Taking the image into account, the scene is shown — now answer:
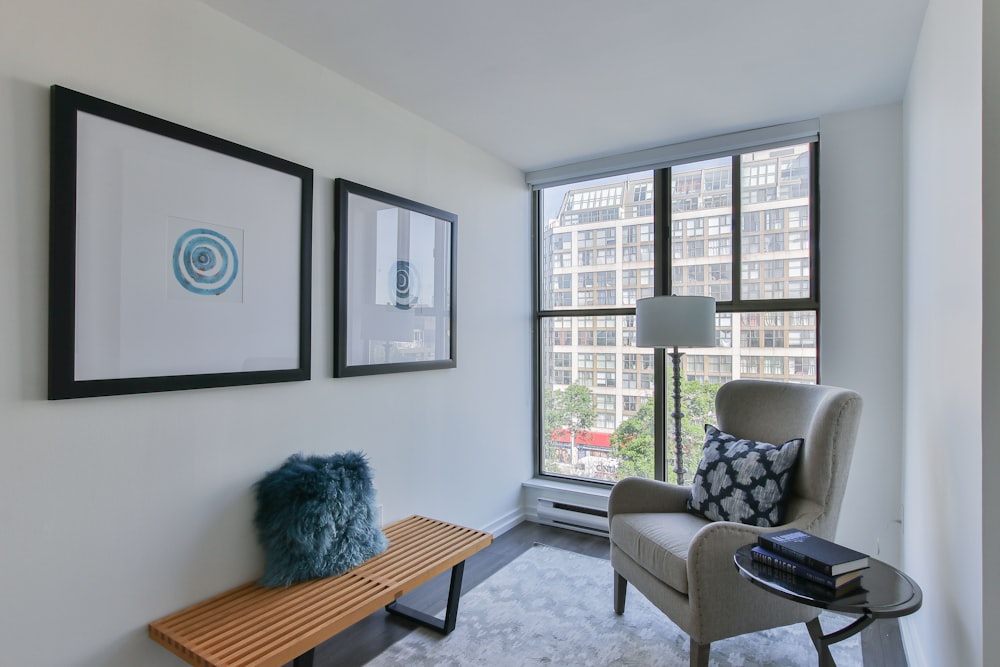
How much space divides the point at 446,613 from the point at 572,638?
0.54 m

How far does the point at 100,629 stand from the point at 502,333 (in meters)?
2.49

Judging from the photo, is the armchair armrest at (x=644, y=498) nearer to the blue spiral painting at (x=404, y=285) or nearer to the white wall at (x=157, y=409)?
the white wall at (x=157, y=409)

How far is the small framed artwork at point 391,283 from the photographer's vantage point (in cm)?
247

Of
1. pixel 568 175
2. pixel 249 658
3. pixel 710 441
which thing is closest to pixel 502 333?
pixel 568 175

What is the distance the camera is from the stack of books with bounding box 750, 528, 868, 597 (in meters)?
1.54

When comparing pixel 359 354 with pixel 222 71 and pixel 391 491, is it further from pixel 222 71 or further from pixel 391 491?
pixel 222 71

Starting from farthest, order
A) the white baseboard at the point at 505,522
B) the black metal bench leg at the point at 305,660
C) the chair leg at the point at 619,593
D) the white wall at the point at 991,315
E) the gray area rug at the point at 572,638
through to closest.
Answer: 1. the white baseboard at the point at 505,522
2. the chair leg at the point at 619,593
3. the gray area rug at the point at 572,638
4. the black metal bench leg at the point at 305,660
5. the white wall at the point at 991,315

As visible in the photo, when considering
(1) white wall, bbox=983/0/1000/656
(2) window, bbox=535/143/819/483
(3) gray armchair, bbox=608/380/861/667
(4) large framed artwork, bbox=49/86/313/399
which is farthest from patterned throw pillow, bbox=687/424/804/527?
(4) large framed artwork, bbox=49/86/313/399

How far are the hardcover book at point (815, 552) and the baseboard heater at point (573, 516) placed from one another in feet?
5.85

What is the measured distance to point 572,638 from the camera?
2.29 meters

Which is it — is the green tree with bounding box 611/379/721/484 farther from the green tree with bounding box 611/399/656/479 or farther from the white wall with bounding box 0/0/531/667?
the white wall with bounding box 0/0/531/667

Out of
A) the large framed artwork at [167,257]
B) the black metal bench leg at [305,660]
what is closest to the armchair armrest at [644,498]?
Answer: the black metal bench leg at [305,660]

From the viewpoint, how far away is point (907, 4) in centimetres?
195

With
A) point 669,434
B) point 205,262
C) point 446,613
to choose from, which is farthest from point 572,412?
point 205,262
